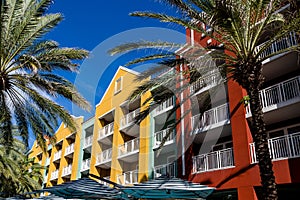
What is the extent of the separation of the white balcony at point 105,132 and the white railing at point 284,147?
1522 cm

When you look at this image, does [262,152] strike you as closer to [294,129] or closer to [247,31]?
[247,31]

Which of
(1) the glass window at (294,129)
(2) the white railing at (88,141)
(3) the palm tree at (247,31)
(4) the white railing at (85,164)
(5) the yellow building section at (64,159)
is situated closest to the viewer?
(3) the palm tree at (247,31)

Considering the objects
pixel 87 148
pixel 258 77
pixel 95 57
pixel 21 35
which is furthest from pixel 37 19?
pixel 87 148

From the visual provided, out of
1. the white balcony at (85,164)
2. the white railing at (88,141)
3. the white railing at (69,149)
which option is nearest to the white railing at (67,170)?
the white railing at (69,149)

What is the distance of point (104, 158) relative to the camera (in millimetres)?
26078

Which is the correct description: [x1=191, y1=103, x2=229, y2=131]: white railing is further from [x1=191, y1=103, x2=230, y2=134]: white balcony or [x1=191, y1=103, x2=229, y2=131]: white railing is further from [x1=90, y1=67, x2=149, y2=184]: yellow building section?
[x1=90, y1=67, x2=149, y2=184]: yellow building section

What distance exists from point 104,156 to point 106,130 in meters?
2.53

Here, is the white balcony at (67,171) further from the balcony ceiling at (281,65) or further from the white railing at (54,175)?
the balcony ceiling at (281,65)

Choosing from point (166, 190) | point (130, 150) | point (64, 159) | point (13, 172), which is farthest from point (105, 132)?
point (166, 190)

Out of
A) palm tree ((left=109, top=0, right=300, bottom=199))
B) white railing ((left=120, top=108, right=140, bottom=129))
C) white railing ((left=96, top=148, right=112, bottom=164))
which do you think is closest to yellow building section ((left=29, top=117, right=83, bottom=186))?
white railing ((left=96, top=148, right=112, bottom=164))

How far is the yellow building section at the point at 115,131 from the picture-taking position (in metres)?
24.4

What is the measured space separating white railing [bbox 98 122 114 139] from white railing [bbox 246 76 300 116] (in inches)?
580

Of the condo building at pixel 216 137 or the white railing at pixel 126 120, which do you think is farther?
the white railing at pixel 126 120

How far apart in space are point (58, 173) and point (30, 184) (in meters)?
5.25
